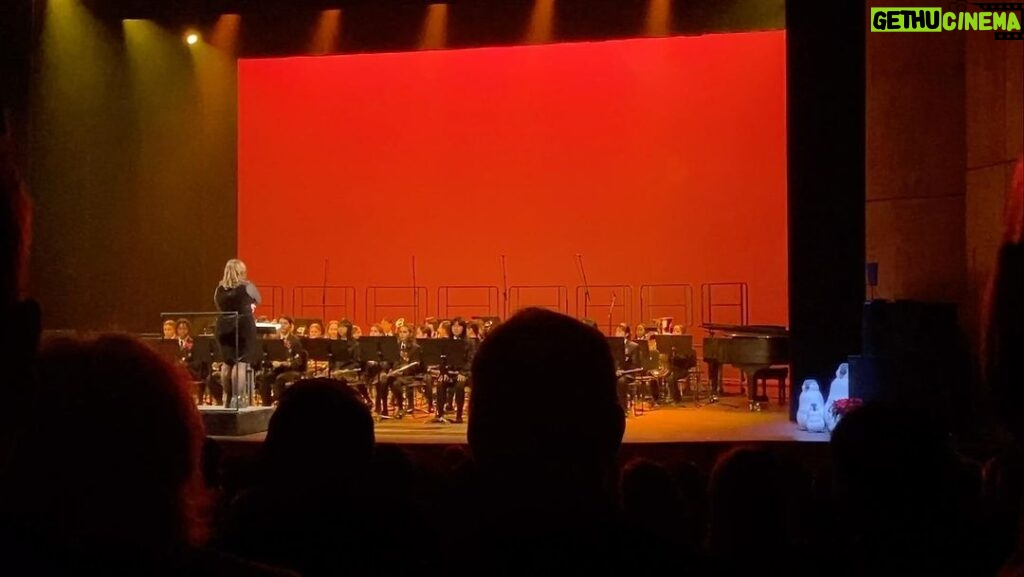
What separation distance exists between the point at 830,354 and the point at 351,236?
24.7 feet

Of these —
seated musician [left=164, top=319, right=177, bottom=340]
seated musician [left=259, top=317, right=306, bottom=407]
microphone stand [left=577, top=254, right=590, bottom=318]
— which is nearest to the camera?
seated musician [left=259, top=317, right=306, bottom=407]

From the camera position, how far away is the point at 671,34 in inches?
433

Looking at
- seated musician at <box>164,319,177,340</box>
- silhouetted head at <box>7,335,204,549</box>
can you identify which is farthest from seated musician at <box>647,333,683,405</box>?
silhouetted head at <box>7,335,204,549</box>

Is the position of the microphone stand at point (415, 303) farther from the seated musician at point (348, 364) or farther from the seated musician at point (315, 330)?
the seated musician at point (348, 364)

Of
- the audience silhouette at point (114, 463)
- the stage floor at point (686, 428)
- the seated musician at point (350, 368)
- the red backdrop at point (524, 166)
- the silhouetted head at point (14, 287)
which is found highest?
the red backdrop at point (524, 166)

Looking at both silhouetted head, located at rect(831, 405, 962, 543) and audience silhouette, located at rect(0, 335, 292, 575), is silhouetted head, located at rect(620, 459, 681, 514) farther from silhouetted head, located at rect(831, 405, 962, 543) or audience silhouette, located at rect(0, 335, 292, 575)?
audience silhouette, located at rect(0, 335, 292, 575)

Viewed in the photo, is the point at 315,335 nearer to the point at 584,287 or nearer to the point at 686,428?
the point at 584,287

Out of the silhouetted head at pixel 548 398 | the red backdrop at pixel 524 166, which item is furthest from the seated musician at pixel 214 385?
the silhouetted head at pixel 548 398

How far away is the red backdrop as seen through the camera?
41.3 ft

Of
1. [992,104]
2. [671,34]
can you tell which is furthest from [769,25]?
[992,104]

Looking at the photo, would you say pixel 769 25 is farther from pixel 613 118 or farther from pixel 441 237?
pixel 441 237

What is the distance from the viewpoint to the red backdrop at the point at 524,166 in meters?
12.6

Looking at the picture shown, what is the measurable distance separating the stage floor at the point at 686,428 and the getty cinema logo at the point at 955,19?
11.0 ft

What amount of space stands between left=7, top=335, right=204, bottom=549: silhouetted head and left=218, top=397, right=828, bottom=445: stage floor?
585 centimetres
